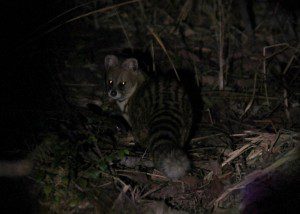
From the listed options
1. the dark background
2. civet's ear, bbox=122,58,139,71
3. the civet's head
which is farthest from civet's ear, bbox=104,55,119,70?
the dark background

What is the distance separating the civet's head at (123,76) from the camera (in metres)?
7.23

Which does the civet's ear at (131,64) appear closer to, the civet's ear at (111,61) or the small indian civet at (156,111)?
the small indian civet at (156,111)

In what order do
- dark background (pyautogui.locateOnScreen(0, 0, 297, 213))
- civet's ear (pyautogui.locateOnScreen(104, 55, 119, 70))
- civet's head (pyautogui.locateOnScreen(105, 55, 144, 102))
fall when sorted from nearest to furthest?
1. dark background (pyautogui.locateOnScreen(0, 0, 297, 213))
2. civet's head (pyautogui.locateOnScreen(105, 55, 144, 102))
3. civet's ear (pyautogui.locateOnScreen(104, 55, 119, 70))

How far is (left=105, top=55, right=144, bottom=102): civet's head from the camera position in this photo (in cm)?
723

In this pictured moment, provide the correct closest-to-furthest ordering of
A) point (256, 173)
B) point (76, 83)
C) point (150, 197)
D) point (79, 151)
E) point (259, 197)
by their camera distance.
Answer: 1. point (259, 197)
2. point (256, 173)
3. point (150, 197)
4. point (79, 151)
5. point (76, 83)

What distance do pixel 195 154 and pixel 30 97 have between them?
252 centimetres

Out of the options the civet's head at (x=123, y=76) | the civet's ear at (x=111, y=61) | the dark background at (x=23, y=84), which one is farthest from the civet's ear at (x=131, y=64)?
the dark background at (x=23, y=84)

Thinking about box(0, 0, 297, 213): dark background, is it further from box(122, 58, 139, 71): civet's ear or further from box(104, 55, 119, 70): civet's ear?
box(122, 58, 139, 71): civet's ear

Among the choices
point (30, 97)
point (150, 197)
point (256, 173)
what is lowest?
point (150, 197)

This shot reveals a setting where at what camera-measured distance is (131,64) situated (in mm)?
7285

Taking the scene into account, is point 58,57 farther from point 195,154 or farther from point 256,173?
point 256,173

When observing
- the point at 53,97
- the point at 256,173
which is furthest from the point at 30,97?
the point at 256,173

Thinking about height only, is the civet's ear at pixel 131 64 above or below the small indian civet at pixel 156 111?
above

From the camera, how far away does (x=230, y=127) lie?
22.5 feet
